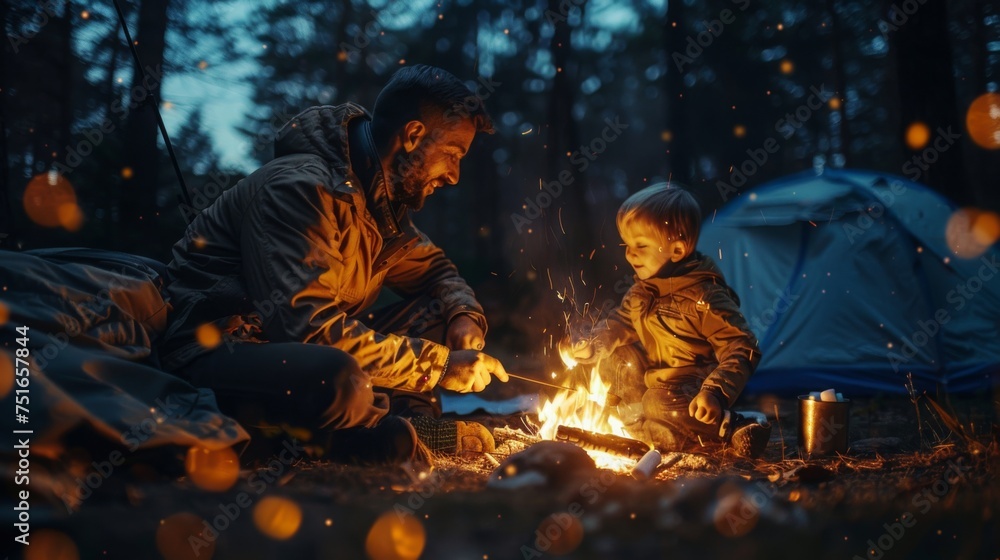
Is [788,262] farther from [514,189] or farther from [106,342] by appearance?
[514,189]

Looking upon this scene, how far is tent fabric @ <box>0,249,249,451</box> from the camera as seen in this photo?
2.13m

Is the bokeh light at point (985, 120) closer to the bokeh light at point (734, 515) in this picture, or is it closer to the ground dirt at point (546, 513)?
the ground dirt at point (546, 513)

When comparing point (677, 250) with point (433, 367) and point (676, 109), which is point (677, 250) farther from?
point (676, 109)

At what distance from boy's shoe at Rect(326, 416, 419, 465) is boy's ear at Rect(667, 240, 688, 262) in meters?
1.58

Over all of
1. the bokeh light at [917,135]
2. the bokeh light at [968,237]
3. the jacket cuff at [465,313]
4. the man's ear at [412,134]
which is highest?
the bokeh light at [917,135]

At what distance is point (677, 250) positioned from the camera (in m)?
3.55

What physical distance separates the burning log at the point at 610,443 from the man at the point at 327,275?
51 cm

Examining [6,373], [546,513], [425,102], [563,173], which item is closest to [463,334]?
[425,102]

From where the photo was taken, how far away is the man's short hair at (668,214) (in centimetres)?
345

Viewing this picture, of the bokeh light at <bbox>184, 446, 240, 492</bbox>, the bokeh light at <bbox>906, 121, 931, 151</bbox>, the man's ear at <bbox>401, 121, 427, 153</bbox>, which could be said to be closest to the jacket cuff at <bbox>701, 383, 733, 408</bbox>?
the man's ear at <bbox>401, 121, 427, 153</bbox>

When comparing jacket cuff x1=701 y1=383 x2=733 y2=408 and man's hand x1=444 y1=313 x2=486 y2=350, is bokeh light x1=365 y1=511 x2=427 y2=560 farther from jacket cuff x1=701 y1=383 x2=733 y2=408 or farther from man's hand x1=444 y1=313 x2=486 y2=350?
jacket cuff x1=701 y1=383 x2=733 y2=408

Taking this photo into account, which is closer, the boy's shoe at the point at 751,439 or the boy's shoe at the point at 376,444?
the boy's shoe at the point at 376,444

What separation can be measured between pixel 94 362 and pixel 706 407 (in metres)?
2.41

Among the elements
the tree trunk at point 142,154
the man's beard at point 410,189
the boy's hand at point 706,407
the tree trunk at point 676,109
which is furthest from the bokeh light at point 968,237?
the tree trunk at point 142,154
